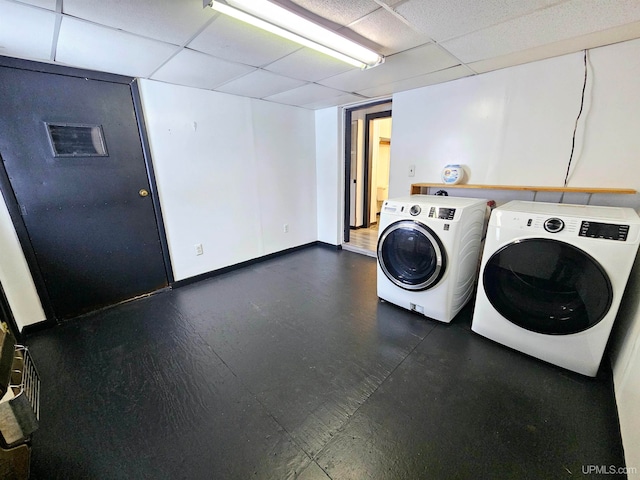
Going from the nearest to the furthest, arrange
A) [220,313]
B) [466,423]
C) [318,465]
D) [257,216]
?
[318,465]
[466,423]
[220,313]
[257,216]

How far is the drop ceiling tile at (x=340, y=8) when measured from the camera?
126 centimetres

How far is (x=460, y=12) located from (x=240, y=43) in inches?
49.2

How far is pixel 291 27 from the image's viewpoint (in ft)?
4.57

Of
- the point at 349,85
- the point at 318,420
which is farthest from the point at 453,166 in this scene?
the point at 318,420

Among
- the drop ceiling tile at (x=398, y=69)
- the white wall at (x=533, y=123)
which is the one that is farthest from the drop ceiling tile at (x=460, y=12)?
the white wall at (x=533, y=123)

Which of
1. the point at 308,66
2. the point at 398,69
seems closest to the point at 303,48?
the point at 308,66

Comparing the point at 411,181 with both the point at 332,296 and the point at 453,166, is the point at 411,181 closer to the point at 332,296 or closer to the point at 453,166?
the point at 453,166

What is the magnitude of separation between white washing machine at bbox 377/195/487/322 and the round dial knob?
47 cm

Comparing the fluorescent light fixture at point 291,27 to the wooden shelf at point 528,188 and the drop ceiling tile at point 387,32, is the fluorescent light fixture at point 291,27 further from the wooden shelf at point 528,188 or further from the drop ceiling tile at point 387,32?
the wooden shelf at point 528,188

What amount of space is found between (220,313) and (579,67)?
3.37 meters

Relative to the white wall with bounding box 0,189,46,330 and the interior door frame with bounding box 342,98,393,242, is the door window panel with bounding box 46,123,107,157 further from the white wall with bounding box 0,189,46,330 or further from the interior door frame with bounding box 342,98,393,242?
the interior door frame with bounding box 342,98,393,242

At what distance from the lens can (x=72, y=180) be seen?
6.97ft

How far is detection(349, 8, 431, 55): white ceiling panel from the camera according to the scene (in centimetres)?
139

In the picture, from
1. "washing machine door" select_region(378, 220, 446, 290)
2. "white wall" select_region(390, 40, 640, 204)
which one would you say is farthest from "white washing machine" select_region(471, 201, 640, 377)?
"white wall" select_region(390, 40, 640, 204)
